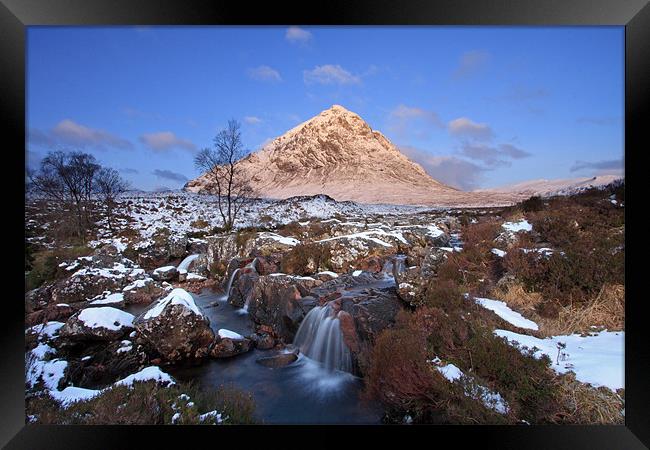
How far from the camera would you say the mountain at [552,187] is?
3.02 m

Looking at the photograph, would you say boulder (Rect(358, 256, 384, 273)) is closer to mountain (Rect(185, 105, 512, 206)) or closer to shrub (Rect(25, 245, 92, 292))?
mountain (Rect(185, 105, 512, 206))

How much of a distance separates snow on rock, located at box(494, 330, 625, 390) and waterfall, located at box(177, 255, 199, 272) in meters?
3.49

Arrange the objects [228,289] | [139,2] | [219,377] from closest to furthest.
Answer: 1. [139,2]
2. [219,377]
3. [228,289]

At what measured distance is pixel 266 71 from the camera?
133 inches

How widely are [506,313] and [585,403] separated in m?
0.80

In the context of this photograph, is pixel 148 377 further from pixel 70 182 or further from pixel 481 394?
pixel 481 394

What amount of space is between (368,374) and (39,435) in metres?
2.86

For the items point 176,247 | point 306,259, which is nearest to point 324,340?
point 306,259

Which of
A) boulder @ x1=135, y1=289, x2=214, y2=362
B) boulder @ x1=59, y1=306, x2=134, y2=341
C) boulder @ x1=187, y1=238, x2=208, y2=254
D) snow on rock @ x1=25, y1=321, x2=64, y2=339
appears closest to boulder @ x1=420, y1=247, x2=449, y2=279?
boulder @ x1=135, y1=289, x2=214, y2=362

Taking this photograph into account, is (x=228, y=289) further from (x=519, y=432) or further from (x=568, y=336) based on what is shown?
(x=568, y=336)

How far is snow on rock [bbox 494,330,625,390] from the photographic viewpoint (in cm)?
229

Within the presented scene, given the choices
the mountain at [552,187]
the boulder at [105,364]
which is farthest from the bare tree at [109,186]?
the mountain at [552,187]

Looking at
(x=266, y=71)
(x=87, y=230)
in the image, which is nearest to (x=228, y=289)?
(x=87, y=230)

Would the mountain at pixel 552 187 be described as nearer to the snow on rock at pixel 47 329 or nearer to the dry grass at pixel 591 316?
the dry grass at pixel 591 316
